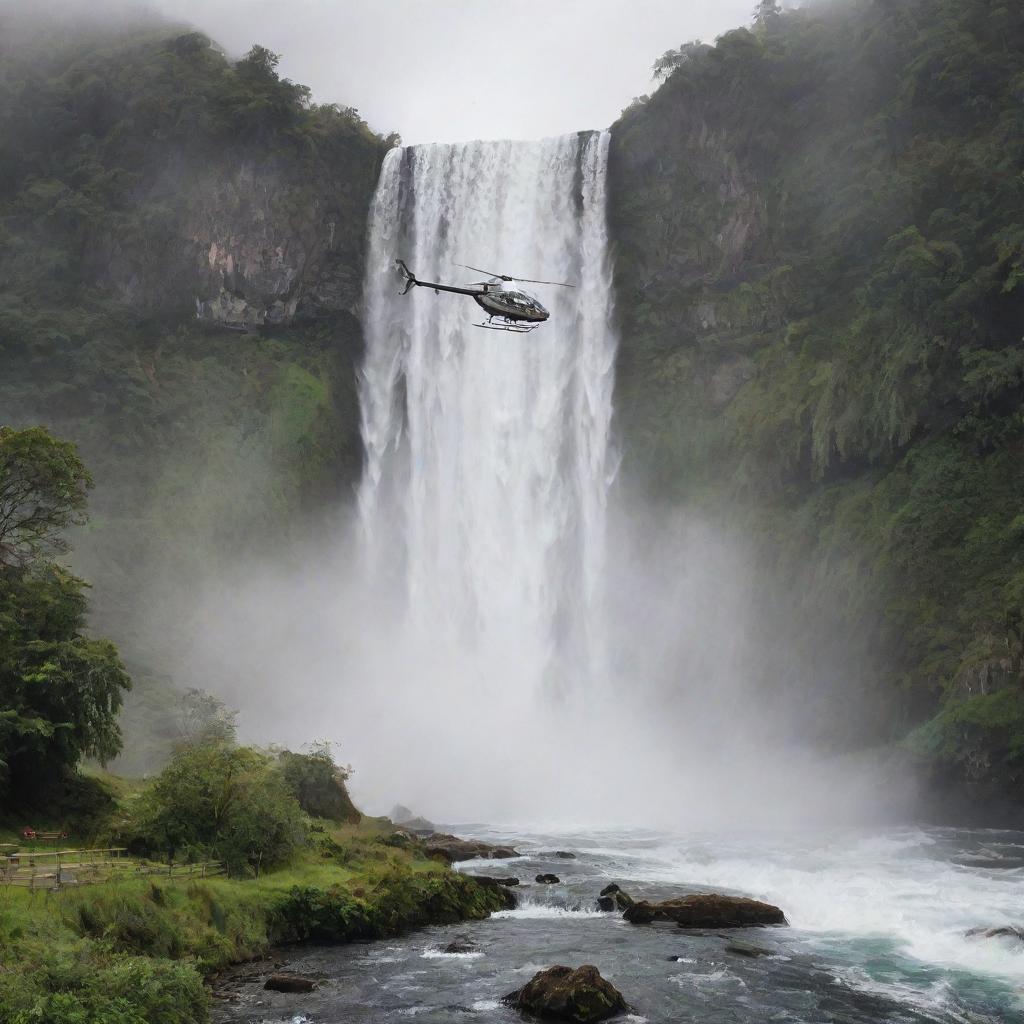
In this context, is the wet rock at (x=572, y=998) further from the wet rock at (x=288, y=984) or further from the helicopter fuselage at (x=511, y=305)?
the helicopter fuselage at (x=511, y=305)

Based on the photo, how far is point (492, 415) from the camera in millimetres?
68812

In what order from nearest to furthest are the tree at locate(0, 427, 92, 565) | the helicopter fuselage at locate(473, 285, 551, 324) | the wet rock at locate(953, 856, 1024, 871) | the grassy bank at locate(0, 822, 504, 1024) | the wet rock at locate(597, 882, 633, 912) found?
the grassy bank at locate(0, 822, 504, 1024) → the wet rock at locate(597, 882, 633, 912) → the tree at locate(0, 427, 92, 565) → the wet rock at locate(953, 856, 1024, 871) → the helicopter fuselage at locate(473, 285, 551, 324)

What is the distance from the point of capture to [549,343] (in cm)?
6956

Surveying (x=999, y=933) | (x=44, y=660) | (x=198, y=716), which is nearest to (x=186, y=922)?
(x=44, y=660)

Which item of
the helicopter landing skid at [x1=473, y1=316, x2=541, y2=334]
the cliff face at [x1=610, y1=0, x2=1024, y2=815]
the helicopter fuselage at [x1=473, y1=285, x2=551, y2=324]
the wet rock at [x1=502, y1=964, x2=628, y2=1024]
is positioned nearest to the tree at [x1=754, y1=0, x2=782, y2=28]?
the cliff face at [x1=610, y1=0, x2=1024, y2=815]

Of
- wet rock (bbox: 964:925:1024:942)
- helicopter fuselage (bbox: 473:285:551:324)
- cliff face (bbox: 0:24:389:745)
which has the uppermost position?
cliff face (bbox: 0:24:389:745)

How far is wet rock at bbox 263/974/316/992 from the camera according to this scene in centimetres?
2286

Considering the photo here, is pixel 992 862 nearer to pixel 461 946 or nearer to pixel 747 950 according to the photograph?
pixel 747 950

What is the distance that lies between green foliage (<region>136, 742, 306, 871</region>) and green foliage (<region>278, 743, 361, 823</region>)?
8.53 meters

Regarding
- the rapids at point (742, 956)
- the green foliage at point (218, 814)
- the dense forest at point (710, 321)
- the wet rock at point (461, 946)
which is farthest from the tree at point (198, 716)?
the wet rock at point (461, 946)

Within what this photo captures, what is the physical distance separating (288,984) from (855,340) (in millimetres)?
43991

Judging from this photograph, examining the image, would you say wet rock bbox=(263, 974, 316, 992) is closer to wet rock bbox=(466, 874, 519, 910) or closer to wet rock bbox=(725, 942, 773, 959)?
wet rock bbox=(466, 874, 519, 910)

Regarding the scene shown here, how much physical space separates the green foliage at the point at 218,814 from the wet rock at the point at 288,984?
5.88m

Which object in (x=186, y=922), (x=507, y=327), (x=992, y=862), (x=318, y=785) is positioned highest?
(x=507, y=327)
